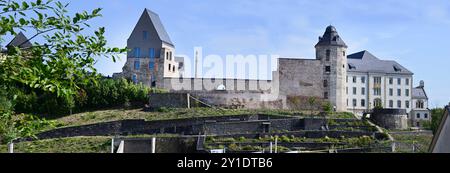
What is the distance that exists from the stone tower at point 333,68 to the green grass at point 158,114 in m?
3.80

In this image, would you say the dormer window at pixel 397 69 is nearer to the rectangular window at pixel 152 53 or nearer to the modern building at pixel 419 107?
the modern building at pixel 419 107

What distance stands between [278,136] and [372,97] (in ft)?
75.3

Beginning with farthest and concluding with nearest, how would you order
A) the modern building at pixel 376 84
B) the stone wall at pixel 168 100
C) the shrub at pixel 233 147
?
1. the modern building at pixel 376 84
2. the stone wall at pixel 168 100
3. the shrub at pixel 233 147

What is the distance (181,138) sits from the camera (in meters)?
31.0

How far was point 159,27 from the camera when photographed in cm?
4375

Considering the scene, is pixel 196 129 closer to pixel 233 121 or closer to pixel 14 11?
pixel 233 121

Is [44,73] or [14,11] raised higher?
[14,11]

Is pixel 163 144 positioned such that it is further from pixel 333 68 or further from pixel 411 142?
pixel 333 68

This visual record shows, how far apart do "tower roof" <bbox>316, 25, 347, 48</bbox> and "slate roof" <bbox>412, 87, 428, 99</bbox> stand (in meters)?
18.0

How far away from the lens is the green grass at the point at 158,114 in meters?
36.6

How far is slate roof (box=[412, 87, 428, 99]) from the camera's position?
2260 inches

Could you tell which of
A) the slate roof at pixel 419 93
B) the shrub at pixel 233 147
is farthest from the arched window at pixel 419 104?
the shrub at pixel 233 147

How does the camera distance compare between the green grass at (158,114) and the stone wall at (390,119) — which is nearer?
the green grass at (158,114)
